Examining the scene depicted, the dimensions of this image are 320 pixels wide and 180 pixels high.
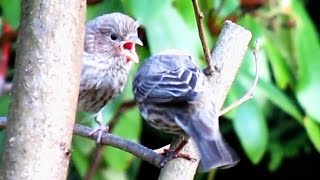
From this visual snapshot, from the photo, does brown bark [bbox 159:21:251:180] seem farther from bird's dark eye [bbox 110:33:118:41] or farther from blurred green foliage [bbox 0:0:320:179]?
bird's dark eye [bbox 110:33:118:41]

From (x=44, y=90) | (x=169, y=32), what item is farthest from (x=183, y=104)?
(x=169, y=32)

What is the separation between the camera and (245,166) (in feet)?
16.0

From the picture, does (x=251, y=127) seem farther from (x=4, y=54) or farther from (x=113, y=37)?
(x=4, y=54)

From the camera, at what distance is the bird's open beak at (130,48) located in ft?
9.36

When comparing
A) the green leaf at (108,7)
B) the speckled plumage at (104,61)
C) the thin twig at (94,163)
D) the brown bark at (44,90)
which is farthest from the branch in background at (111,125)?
→ the brown bark at (44,90)

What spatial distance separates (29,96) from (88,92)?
90 centimetres

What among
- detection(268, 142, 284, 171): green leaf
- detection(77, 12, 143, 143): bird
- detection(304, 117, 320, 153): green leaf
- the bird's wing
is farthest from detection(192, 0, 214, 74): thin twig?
detection(268, 142, 284, 171): green leaf

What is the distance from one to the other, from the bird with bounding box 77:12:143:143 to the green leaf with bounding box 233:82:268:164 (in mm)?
426

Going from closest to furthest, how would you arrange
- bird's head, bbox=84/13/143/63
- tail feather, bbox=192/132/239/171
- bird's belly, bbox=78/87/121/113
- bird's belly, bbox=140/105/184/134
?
tail feather, bbox=192/132/239/171 < bird's belly, bbox=140/105/184/134 < bird's belly, bbox=78/87/121/113 < bird's head, bbox=84/13/143/63

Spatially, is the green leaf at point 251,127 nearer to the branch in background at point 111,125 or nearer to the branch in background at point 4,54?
the branch in background at point 111,125

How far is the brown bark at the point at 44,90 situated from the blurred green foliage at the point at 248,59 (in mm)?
949

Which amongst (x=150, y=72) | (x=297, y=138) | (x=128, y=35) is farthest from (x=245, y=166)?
(x=150, y=72)

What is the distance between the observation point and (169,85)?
7.48 ft

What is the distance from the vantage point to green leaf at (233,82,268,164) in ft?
10.4
